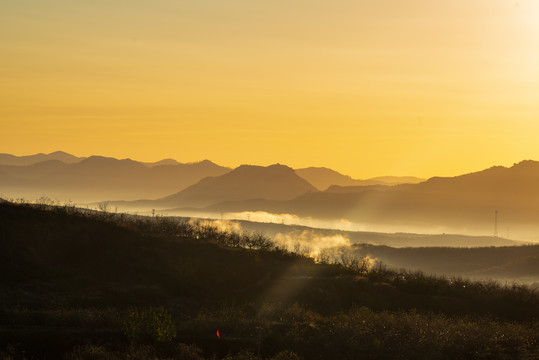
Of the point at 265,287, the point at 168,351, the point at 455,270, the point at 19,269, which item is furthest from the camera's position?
the point at 455,270

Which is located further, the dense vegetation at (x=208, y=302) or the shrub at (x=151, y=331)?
the dense vegetation at (x=208, y=302)

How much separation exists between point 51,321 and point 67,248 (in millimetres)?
18172

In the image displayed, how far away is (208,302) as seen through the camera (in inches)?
1815

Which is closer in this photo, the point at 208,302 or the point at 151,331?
the point at 151,331

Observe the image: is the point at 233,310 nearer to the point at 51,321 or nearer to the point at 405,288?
the point at 51,321

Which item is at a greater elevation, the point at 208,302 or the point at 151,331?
the point at 151,331

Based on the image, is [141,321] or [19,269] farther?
[19,269]

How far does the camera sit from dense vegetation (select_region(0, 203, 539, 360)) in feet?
102

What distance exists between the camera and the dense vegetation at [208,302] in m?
31.1

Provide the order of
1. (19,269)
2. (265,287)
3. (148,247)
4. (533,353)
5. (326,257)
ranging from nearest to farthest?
(533,353)
(19,269)
(265,287)
(148,247)
(326,257)

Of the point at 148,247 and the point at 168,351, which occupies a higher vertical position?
the point at 148,247

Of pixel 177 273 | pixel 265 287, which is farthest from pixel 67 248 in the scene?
pixel 265 287

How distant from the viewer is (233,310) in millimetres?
40344

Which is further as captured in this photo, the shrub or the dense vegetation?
the dense vegetation
